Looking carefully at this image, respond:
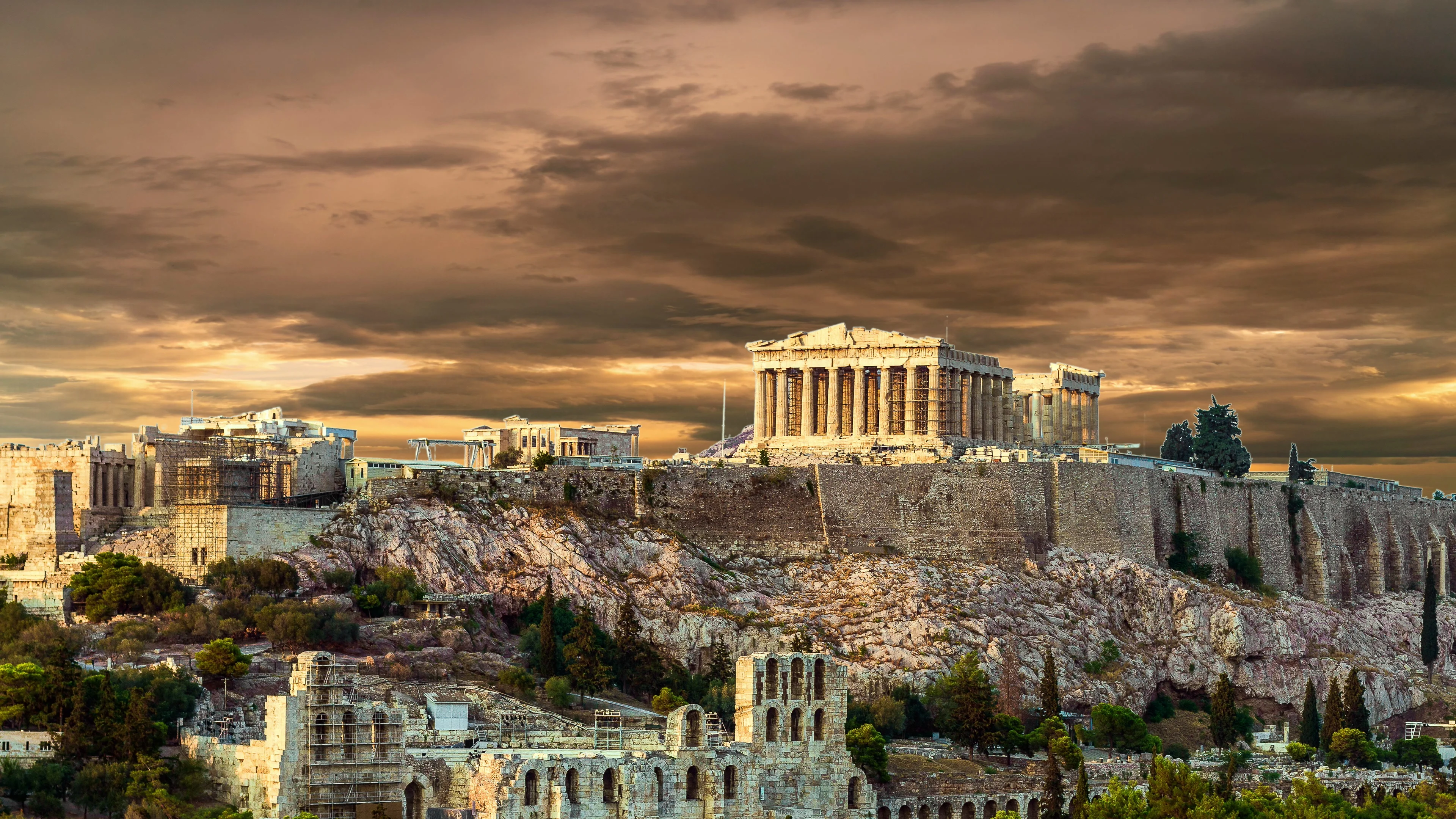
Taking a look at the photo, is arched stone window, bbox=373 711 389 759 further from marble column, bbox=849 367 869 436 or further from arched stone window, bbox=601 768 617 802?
marble column, bbox=849 367 869 436

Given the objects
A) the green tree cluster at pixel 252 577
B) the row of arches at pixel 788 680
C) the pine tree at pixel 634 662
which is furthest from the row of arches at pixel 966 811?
the green tree cluster at pixel 252 577

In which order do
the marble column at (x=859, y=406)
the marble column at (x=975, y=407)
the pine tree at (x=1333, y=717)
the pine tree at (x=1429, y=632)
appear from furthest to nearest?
1. the pine tree at (x=1429, y=632)
2. the marble column at (x=975, y=407)
3. the marble column at (x=859, y=406)
4. the pine tree at (x=1333, y=717)

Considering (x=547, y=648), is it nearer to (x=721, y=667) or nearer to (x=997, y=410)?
(x=721, y=667)

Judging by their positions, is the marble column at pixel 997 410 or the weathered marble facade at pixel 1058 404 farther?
the weathered marble facade at pixel 1058 404

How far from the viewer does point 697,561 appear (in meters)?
107

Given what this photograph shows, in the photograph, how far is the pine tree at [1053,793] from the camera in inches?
3371

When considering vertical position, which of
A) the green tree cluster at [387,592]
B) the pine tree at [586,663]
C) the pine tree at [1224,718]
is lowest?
the pine tree at [1224,718]

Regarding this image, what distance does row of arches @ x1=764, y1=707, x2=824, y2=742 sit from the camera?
258 feet

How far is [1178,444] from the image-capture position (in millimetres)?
148625

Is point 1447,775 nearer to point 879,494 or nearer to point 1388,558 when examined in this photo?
point 879,494

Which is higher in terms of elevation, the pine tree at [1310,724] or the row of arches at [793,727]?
the row of arches at [793,727]

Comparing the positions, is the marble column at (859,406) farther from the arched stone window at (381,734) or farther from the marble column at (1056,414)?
the arched stone window at (381,734)

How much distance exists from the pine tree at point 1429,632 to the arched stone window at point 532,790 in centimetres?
7173

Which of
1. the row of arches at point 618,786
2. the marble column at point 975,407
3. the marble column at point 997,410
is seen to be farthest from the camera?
the marble column at point 997,410
